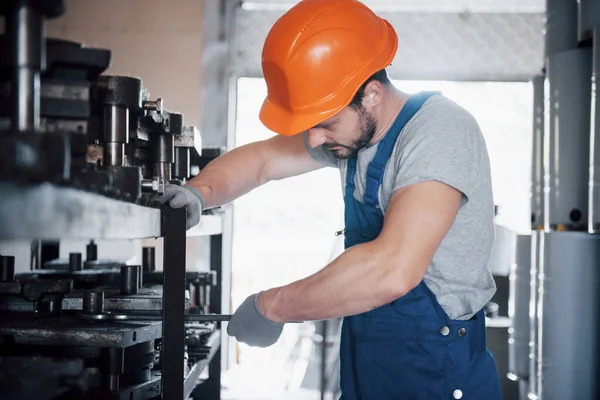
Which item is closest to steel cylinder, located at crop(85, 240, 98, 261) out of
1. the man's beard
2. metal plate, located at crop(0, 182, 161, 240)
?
the man's beard

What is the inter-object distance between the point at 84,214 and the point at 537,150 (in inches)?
124

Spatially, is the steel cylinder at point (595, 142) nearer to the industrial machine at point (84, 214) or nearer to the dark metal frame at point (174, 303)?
the industrial machine at point (84, 214)

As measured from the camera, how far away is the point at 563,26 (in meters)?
3.00

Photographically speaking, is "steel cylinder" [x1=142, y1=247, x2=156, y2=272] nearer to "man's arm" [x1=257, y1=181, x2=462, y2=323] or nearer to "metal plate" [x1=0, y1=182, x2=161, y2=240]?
"man's arm" [x1=257, y1=181, x2=462, y2=323]

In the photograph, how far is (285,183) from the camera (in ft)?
17.6

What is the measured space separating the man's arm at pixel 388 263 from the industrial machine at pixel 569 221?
149cm

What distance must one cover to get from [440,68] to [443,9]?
1.46 feet

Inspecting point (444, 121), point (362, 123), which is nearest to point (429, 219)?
point (444, 121)

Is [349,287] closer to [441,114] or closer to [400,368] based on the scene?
[400,368]

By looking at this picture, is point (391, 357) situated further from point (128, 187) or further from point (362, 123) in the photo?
point (128, 187)

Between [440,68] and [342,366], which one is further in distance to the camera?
[440,68]

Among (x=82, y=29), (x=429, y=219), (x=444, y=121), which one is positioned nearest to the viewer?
(x=429, y=219)

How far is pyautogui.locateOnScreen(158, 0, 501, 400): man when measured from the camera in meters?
1.38

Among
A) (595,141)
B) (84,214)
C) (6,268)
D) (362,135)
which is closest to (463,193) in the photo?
(362,135)
